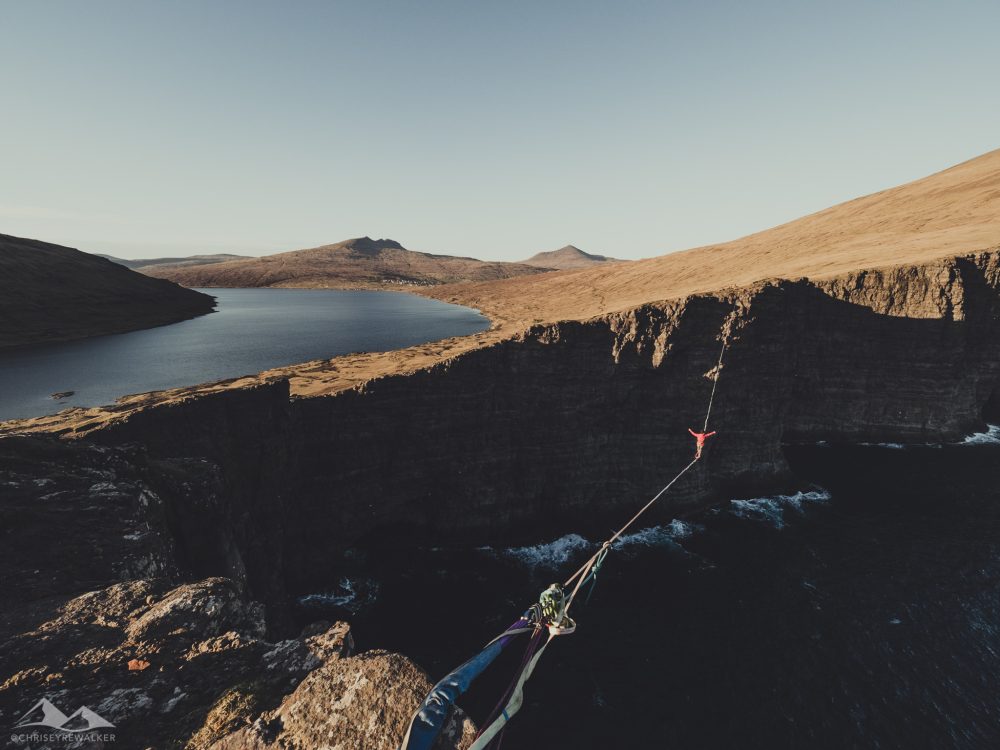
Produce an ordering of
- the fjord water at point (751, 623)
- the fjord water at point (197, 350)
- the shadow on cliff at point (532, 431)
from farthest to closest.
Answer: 1. the fjord water at point (197, 350)
2. the shadow on cliff at point (532, 431)
3. the fjord water at point (751, 623)

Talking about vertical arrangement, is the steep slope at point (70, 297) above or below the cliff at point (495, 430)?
above


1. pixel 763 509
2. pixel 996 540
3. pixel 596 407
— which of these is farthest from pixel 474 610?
pixel 996 540

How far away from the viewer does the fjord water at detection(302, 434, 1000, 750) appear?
71.6ft

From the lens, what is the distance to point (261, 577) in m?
25.6

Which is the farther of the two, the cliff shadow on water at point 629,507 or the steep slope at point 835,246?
the steep slope at point 835,246

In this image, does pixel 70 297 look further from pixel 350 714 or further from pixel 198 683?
pixel 350 714

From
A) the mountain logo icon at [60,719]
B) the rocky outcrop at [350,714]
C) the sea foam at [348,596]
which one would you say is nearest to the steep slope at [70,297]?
the sea foam at [348,596]

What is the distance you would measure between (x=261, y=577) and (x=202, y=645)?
65.1ft

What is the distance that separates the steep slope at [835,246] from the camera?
60425mm

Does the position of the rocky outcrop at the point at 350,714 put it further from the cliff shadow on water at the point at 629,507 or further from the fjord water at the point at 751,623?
the fjord water at the point at 751,623

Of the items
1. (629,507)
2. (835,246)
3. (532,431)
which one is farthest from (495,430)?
(835,246)

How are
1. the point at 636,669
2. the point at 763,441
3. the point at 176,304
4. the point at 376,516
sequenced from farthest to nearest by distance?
1. the point at 176,304
2. the point at 763,441
3. the point at 376,516
4. the point at 636,669

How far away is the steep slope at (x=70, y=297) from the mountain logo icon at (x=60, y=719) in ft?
323

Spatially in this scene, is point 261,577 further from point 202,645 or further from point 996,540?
point 996,540
